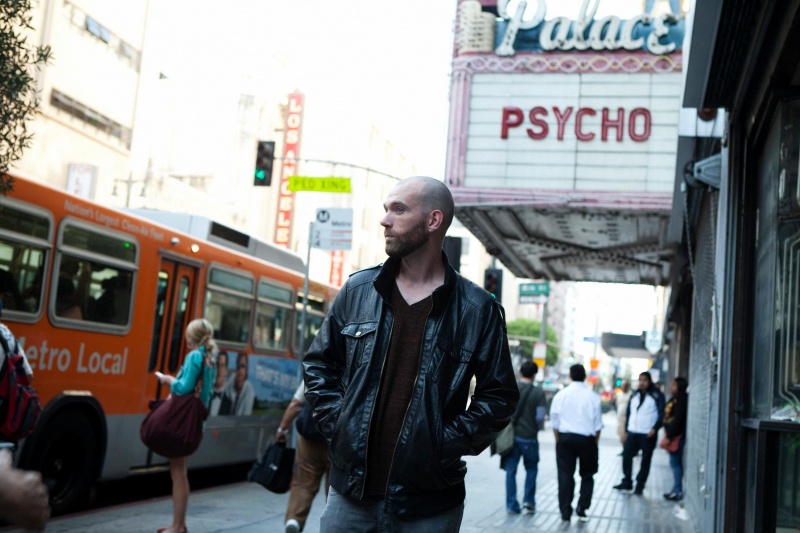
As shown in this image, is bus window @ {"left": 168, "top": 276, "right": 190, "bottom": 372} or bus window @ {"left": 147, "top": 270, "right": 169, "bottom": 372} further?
bus window @ {"left": 168, "top": 276, "right": 190, "bottom": 372}

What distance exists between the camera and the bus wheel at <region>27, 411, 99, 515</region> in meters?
9.06

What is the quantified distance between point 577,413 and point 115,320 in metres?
5.12

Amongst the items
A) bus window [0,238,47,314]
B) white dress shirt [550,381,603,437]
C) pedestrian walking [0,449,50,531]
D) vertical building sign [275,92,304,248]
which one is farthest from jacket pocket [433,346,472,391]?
vertical building sign [275,92,304,248]

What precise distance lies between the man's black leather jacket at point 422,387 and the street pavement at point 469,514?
5.55 m

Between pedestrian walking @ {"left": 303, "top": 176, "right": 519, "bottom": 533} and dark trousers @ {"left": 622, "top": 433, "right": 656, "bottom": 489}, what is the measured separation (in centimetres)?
1226

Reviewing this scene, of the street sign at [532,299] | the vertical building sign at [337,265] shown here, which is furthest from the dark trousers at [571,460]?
the vertical building sign at [337,265]

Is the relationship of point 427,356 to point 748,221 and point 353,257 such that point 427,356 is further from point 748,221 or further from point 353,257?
point 353,257

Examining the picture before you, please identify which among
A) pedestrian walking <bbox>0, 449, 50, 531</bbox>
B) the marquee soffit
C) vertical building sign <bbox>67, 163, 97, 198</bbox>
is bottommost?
pedestrian walking <bbox>0, 449, 50, 531</bbox>

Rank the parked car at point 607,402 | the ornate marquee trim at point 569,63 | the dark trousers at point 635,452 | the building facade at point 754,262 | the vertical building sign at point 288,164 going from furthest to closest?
the parked car at point 607,402, the vertical building sign at point 288,164, the ornate marquee trim at point 569,63, the dark trousers at point 635,452, the building facade at point 754,262

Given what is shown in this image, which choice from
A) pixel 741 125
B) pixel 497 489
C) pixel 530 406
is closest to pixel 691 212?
pixel 530 406

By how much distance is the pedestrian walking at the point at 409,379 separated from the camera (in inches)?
133

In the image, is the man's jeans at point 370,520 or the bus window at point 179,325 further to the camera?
the bus window at point 179,325

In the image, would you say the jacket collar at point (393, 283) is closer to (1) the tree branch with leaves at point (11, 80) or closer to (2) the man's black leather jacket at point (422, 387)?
(2) the man's black leather jacket at point (422, 387)

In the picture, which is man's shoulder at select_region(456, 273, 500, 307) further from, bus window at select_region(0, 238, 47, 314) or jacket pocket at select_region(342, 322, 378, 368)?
bus window at select_region(0, 238, 47, 314)
